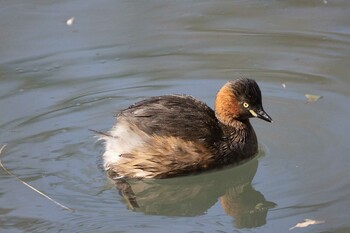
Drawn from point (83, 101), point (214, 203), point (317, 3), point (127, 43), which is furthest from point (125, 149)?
point (317, 3)

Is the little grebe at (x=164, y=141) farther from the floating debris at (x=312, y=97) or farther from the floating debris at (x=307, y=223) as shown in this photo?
the floating debris at (x=312, y=97)

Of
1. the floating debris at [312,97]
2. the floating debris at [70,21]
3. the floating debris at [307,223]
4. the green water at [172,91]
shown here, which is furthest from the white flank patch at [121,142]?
the floating debris at [70,21]

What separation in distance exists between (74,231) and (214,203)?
926mm

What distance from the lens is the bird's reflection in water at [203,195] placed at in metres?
5.43

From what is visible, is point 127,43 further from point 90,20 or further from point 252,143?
point 252,143

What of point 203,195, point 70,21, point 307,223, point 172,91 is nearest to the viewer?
point 307,223

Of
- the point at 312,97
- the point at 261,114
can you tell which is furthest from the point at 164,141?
the point at 312,97

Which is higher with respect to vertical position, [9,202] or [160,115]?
[160,115]

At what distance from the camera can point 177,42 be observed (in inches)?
326

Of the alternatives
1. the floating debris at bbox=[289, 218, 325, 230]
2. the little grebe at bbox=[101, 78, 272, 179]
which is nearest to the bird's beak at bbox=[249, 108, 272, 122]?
the little grebe at bbox=[101, 78, 272, 179]

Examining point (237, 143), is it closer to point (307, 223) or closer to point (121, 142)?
point (121, 142)

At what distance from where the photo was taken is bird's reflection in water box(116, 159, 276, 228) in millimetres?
5430

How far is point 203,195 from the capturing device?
5684mm

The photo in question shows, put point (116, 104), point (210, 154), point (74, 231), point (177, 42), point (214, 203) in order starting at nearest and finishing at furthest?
point (74, 231) < point (214, 203) < point (210, 154) < point (116, 104) < point (177, 42)
